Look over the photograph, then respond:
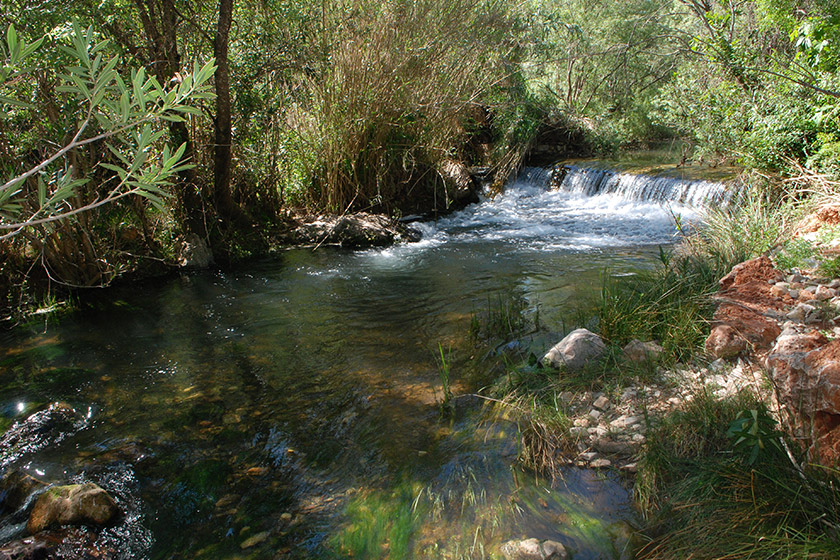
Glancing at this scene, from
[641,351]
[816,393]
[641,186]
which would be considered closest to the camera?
[816,393]

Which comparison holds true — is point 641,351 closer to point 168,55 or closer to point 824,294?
point 824,294

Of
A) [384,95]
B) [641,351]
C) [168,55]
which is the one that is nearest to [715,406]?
[641,351]

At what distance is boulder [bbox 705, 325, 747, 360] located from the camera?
3.54 metres

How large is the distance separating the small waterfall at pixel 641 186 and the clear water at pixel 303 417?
3517 millimetres

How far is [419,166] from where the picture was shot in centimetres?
996

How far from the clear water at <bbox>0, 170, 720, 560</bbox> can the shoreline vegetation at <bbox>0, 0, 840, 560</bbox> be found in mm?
313

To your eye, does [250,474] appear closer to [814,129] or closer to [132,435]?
[132,435]

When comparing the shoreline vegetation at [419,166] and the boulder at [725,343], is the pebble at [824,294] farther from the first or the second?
the boulder at [725,343]

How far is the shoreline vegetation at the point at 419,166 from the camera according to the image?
7.55 ft

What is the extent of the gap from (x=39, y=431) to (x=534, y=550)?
318 centimetres

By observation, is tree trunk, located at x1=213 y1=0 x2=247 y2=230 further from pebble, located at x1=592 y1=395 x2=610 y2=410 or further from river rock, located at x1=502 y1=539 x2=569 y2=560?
river rock, located at x1=502 y1=539 x2=569 y2=560

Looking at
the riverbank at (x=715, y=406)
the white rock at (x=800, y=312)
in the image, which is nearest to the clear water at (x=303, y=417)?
the riverbank at (x=715, y=406)

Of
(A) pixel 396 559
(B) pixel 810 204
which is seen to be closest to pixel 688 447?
(A) pixel 396 559

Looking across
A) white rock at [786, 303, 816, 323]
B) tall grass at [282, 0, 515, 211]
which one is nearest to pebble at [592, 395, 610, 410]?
white rock at [786, 303, 816, 323]
